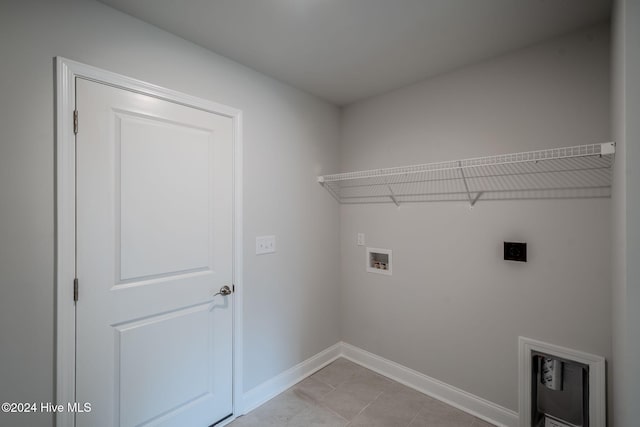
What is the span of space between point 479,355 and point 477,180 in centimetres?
126

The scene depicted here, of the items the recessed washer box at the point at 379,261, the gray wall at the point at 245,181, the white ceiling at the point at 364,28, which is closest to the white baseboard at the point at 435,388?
the gray wall at the point at 245,181

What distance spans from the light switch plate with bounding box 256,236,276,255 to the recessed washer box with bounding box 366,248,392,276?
3.10 ft

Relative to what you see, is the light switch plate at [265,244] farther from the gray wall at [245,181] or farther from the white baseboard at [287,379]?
the white baseboard at [287,379]

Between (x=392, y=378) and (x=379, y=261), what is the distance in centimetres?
102

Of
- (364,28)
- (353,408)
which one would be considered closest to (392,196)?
(364,28)

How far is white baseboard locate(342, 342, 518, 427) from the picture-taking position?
1.87 meters

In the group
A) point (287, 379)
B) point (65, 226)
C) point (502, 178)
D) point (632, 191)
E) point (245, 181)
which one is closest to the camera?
point (632, 191)

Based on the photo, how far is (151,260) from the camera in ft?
5.24

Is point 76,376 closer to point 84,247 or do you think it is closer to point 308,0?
point 84,247

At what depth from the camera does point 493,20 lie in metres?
1.54

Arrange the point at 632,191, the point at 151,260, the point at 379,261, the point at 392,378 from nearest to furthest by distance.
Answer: the point at 632,191 → the point at 151,260 → the point at 392,378 → the point at 379,261

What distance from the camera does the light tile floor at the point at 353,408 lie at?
6.23 ft

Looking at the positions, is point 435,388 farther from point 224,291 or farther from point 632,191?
point 632,191

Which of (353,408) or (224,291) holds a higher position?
(224,291)
